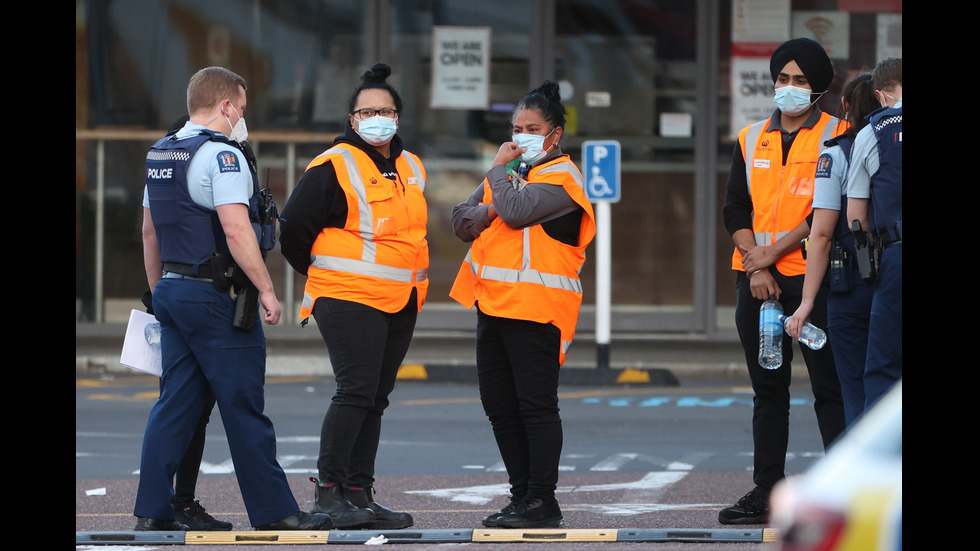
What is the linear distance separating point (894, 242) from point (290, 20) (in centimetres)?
971

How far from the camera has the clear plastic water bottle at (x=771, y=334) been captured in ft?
19.0

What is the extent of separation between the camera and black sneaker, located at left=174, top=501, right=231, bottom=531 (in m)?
5.80

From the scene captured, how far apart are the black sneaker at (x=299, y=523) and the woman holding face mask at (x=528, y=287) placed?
696mm

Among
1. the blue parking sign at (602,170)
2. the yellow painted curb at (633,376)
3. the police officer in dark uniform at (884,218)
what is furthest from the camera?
the yellow painted curb at (633,376)

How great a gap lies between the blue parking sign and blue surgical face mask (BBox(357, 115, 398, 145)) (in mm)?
5717

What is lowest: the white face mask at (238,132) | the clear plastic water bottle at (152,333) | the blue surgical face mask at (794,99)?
the clear plastic water bottle at (152,333)

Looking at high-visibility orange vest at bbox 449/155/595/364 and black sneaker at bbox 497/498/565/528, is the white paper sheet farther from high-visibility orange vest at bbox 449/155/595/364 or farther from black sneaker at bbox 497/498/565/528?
black sneaker at bbox 497/498/565/528

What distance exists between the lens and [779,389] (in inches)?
235

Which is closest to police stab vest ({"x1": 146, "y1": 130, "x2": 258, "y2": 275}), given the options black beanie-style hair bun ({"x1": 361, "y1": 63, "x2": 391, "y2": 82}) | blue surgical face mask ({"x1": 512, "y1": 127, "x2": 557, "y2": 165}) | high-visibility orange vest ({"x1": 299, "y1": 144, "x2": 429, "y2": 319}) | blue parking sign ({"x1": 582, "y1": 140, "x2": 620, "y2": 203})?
high-visibility orange vest ({"x1": 299, "y1": 144, "x2": 429, "y2": 319})

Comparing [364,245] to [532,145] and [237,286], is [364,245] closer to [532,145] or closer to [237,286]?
[237,286]

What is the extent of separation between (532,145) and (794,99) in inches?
44.9

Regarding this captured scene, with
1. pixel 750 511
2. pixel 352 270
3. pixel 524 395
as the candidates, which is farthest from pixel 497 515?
pixel 352 270

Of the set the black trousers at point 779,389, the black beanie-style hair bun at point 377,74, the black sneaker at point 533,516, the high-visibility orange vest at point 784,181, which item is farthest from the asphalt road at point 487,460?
the black beanie-style hair bun at point 377,74

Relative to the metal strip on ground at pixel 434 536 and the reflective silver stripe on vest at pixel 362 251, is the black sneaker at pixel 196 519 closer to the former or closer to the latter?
the metal strip on ground at pixel 434 536
